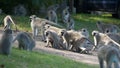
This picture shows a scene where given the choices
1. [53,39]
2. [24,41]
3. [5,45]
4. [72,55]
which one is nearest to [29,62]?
[5,45]

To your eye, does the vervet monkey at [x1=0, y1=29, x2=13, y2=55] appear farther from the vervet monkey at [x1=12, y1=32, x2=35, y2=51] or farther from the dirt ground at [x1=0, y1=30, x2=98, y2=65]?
the dirt ground at [x1=0, y1=30, x2=98, y2=65]

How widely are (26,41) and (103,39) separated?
190 inches

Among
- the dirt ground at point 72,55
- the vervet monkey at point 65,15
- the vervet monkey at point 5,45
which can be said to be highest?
the vervet monkey at point 65,15

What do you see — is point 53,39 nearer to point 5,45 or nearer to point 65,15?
point 5,45

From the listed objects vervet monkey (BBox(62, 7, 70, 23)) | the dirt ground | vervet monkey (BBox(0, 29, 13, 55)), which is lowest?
the dirt ground

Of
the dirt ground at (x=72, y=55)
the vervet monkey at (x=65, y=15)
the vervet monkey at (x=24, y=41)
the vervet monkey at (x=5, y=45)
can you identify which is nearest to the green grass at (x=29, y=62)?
the vervet monkey at (x=5, y=45)

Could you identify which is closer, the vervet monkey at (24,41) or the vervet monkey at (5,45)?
the vervet monkey at (5,45)

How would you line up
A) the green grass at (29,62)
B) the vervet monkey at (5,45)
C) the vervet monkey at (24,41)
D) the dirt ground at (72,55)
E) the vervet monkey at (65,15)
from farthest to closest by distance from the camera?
the vervet monkey at (65,15)
the dirt ground at (72,55)
the vervet monkey at (24,41)
the vervet monkey at (5,45)
the green grass at (29,62)

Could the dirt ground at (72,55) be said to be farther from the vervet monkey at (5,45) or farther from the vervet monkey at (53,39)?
the vervet monkey at (5,45)

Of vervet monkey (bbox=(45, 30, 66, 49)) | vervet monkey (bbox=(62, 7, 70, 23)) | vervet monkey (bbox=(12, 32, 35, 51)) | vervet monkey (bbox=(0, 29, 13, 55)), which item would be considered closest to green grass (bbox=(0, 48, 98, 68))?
vervet monkey (bbox=(0, 29, 13, 55))

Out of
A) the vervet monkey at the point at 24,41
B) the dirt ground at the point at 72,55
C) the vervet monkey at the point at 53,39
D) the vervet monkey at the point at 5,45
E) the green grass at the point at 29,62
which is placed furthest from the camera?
the vervet monkey at the point at 53,39

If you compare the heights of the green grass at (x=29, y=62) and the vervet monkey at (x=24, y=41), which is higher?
the vervet monkey at (x=24, y=41)

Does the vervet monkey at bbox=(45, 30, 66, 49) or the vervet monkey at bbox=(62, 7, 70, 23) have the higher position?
the vervet monkey at bbox=(62, 7, 70, 23)

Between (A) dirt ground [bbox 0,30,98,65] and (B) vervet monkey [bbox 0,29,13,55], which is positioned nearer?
(B) vervet monkey [bbox 0,29,13,55]
